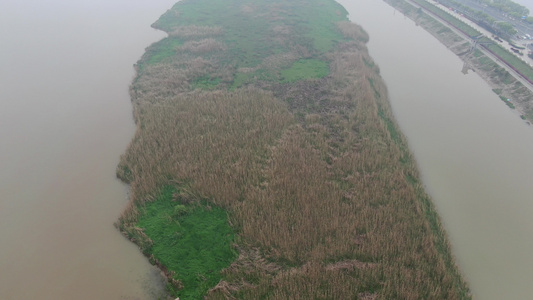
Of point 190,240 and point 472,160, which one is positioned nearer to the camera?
point 190,240

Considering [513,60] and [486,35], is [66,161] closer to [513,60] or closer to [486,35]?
[513,60]

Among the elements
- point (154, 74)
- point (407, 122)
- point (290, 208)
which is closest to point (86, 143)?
point (154, 74)

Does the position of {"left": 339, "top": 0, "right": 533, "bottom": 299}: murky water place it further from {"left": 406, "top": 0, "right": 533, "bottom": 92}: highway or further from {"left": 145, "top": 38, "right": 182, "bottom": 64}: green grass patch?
{"left": 145, "top": 38, "right": 182, "bottom": 64}: green grass patch

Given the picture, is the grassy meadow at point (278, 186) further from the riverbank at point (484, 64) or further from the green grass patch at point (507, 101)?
the riverbank at point (484, 64)

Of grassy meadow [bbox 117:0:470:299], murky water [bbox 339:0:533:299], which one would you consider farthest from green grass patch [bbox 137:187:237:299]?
murky water [bbox 339:0:533:299]

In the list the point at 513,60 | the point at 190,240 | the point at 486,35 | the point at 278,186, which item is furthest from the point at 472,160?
the point at 486,35
